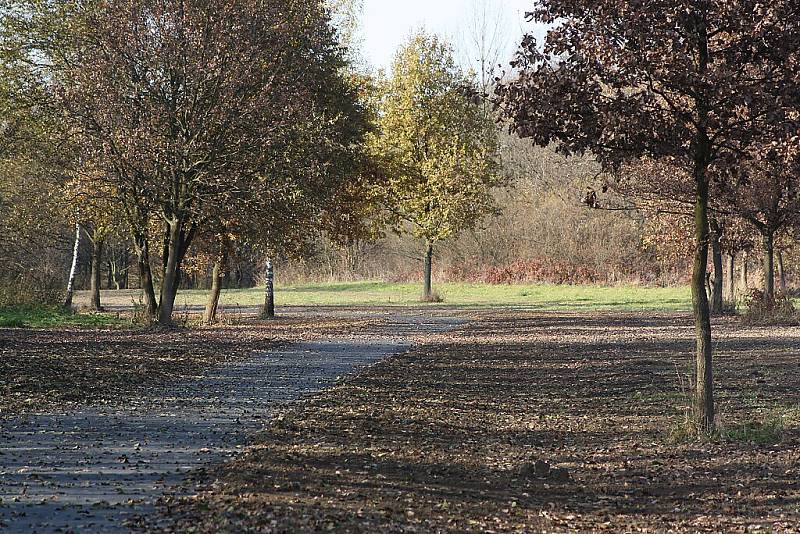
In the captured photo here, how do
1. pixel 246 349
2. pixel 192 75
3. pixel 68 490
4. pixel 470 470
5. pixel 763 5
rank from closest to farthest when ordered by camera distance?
pixel 68 490 → pixel 470 470 → pixel 763 5 → pixel 246 349 → pixel 192 75

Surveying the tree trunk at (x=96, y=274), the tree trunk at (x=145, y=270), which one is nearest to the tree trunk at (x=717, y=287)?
the tree trunk at (x=145, y=270)

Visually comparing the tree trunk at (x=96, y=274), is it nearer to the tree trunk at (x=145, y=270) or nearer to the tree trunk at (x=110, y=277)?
the tree trunk at (x=145, y=270)

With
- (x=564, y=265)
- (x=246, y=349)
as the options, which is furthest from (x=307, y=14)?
(x=564, y=265)

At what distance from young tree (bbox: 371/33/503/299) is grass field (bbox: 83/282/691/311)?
3636mm

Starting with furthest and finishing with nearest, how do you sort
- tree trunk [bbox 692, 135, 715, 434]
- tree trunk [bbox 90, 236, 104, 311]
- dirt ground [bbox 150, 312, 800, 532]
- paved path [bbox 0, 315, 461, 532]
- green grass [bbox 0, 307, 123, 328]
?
tree trunk [bbox 90, 236, 104, 311] → green grass [bbox 0, 307, 123, 328] → tree trunk [bbox 692, 135, 715, 434] → dirt ground [bbox 150, 312, 800, 532] → paved path [bbox 0, 315, 461, 532]

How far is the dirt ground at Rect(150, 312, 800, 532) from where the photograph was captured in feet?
20.2

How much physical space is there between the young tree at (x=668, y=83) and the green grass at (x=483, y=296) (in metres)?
25.3

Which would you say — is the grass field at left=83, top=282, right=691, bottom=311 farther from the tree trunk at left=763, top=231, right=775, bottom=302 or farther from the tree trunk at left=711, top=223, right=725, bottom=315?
the tree trunk at left=763, top=231, right=775, bottom=302

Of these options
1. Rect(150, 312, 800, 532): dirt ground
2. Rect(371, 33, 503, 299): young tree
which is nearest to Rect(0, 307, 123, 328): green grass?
Rect(150, 312, 800, 532): dirt ground

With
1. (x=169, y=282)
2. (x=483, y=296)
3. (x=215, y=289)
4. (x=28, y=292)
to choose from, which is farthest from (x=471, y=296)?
(x=169, y=282)

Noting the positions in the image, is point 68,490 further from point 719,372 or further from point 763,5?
point 719,372

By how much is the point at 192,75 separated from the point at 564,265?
34.4 metres

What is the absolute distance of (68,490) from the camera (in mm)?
6457

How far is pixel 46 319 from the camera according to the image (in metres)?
24.4
